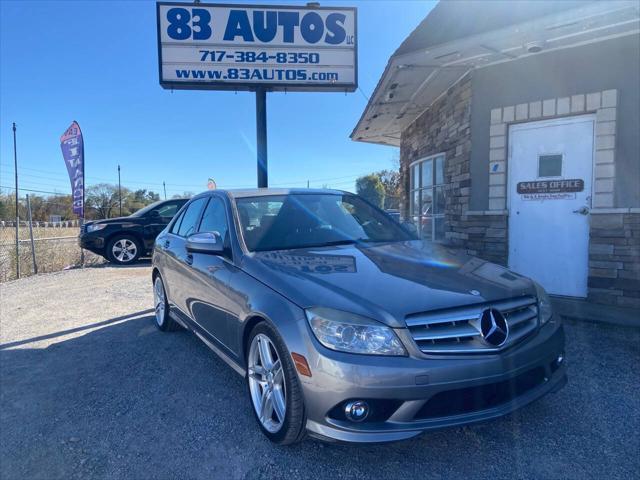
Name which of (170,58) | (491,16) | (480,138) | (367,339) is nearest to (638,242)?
(480,138)

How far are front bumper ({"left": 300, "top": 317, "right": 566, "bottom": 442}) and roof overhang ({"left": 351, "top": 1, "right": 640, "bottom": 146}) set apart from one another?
3.69 meters

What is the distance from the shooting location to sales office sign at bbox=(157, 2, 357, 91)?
7344 millimetres

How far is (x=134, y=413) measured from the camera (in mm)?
2863

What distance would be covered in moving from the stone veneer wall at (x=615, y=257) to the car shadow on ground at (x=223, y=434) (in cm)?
137

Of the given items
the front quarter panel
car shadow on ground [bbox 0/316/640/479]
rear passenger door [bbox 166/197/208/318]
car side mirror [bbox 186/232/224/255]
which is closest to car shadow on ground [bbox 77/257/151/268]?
rear passenger door [bbox 166/197/208/318]

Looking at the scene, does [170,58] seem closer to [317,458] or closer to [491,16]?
[491,16]

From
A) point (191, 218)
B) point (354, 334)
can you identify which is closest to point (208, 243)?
point (354, 334)

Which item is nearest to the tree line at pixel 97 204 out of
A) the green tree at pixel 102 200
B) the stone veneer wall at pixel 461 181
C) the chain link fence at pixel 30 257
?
the green tree at pixel 102 200

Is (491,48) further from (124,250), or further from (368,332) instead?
(124,250)

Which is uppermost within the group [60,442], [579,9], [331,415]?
[579,9]

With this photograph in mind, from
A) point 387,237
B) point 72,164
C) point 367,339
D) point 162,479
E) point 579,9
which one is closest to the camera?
point 367,339

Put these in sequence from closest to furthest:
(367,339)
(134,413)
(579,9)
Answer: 1. (367,339)
2. (134,413)
3. (579,9)

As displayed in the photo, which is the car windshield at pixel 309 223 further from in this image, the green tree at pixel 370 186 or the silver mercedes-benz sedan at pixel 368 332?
→ the green tree at pixel 370 186

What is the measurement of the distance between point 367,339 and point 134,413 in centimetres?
187
